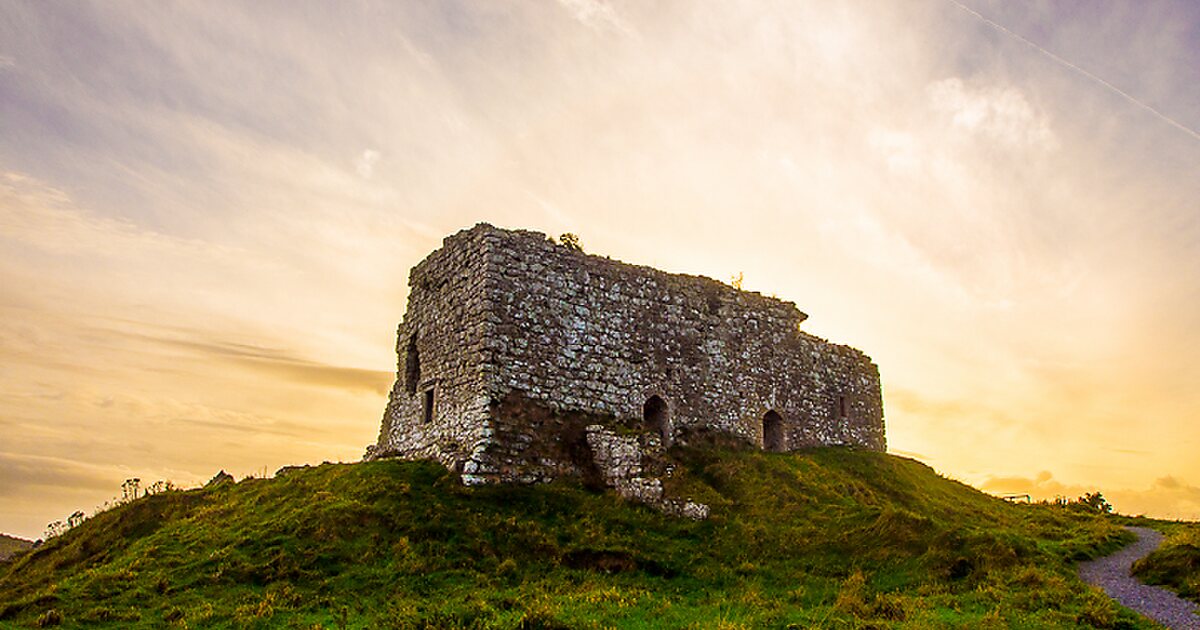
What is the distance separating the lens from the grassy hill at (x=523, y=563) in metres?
16.6

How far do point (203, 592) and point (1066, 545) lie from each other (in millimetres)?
24531

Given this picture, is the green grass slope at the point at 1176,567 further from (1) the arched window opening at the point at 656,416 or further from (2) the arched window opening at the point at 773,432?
(1) the arched window opening at the point at 656,416

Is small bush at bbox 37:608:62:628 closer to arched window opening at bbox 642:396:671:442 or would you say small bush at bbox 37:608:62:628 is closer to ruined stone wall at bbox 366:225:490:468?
ruined stone wall at bbox 366:225:490:468

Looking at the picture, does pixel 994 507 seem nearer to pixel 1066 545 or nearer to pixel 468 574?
pixel 1066 545

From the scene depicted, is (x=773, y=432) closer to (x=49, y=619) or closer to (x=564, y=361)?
(x=564, y=361)

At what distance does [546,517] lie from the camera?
22.6 m

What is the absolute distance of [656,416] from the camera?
29.7 metres

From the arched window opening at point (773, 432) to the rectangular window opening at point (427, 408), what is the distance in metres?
14.4

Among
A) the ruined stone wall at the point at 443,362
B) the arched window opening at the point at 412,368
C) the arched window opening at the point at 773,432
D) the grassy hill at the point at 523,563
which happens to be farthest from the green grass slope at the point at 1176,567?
the arched window opening at the point at 412,368

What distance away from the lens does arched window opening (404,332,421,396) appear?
29.3 m

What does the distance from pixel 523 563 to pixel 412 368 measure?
38.6 feet

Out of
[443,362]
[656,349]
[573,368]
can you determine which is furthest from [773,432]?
[443,362]

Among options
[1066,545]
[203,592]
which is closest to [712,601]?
[203,592]

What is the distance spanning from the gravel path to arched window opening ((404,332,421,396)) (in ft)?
72.6
